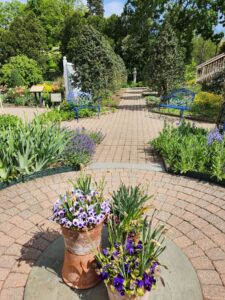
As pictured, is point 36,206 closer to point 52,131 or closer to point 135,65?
point 52,131

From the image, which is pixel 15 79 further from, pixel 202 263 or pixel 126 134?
pixel 202 263

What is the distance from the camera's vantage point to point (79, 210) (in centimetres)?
180

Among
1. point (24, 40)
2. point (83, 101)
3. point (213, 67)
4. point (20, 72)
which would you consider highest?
point (24, 40)

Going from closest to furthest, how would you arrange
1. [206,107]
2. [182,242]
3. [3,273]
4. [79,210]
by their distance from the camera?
[79,210] → [3,273] → [182,242] → [206,107]

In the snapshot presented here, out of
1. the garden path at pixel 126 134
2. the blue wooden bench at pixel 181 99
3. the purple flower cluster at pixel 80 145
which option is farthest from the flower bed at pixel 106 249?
the blue wooden bench at pixel 181 99

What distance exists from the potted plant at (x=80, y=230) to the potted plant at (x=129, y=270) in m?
0.19

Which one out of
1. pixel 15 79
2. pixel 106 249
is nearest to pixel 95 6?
pixel 15 79

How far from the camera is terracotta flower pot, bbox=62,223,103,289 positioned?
1810 millimetres

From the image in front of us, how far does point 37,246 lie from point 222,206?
2.36 m

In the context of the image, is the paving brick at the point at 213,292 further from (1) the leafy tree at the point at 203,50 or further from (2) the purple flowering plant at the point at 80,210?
(1) the leafy tree at the point at 203,50

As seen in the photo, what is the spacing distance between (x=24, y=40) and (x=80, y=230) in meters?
26.7

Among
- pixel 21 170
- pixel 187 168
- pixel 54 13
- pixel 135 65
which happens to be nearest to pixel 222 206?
pixel 187 168

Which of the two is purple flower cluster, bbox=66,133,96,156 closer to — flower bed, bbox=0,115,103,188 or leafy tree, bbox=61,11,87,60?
flower bed, bbox=0,115,103,188

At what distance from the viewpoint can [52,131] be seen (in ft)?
14.0
